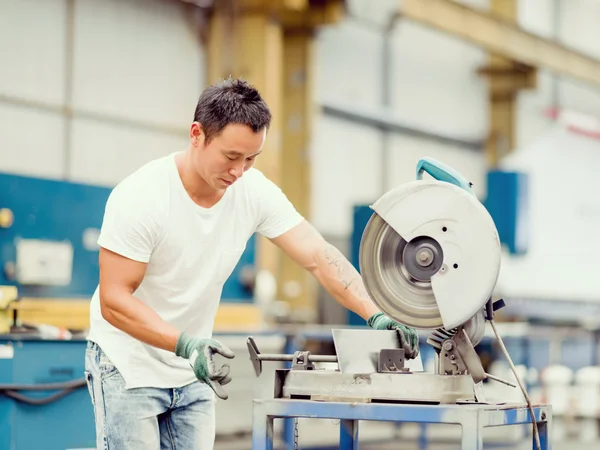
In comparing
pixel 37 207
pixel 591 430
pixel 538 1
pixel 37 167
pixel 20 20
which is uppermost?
pixel 538 1

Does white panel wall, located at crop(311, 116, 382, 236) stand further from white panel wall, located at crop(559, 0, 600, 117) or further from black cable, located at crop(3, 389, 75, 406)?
black cable, located at crop(3, 389, 75, 406)

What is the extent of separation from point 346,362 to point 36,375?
2065 millimetres

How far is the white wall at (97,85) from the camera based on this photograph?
6.09 m

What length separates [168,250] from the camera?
187 cm

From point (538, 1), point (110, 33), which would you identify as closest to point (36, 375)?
point (110, 33)

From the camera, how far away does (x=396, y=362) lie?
1683 millimetres

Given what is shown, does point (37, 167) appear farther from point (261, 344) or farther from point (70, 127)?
point (261, 344)

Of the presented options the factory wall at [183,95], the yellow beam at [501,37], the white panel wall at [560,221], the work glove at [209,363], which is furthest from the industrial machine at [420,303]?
the white panel wall at [560,221]

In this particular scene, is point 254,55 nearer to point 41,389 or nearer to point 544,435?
point 41,389

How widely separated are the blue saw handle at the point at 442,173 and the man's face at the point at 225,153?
29 cm

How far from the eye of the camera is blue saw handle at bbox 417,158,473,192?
5.72 feet

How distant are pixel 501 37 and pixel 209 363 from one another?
8.09m

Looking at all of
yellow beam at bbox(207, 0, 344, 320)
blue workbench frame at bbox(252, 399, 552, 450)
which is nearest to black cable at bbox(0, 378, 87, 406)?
blue workbench frame at bbox(252, 399, 552, 450)

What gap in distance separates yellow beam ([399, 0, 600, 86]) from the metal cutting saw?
6282 millimetres
